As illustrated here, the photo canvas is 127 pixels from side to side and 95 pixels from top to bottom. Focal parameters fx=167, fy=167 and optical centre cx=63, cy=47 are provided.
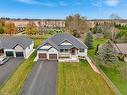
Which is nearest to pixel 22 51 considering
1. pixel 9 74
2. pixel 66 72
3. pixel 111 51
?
pixel 9 74

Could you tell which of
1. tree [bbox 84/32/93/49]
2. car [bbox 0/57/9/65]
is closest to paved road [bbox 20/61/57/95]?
car [bbox 0/57/9/65]

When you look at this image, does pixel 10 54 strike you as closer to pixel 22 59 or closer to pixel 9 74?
pixel 22 59

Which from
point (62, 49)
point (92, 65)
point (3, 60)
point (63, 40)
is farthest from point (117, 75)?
point (3, 60)

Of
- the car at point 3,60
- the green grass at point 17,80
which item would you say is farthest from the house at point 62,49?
the car at point 3,60

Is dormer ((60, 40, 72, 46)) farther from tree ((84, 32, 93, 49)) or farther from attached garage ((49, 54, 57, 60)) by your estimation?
tree ((84, 32, 93, 49))

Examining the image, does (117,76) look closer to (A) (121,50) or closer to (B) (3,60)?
(A) (121,50)
